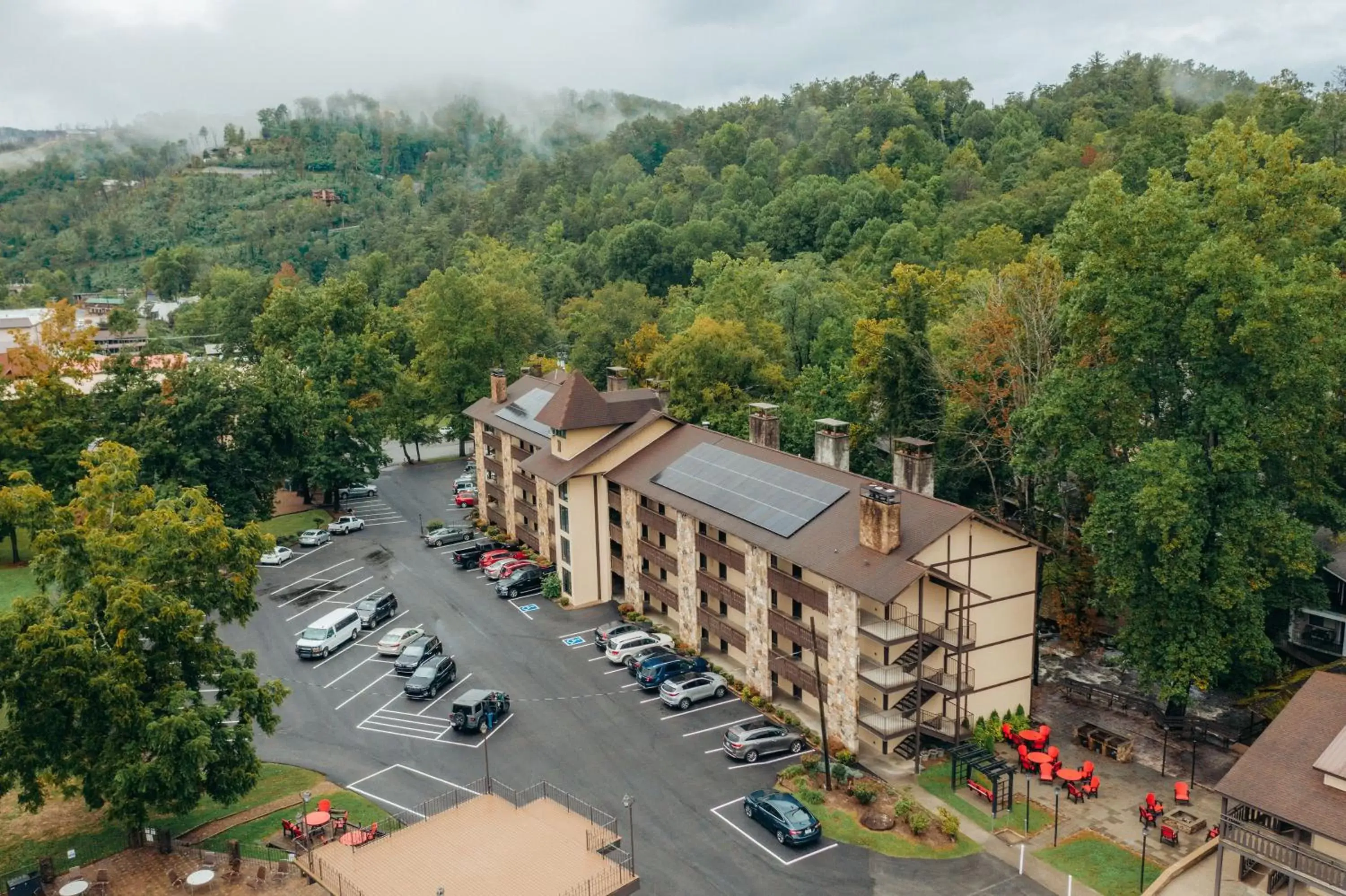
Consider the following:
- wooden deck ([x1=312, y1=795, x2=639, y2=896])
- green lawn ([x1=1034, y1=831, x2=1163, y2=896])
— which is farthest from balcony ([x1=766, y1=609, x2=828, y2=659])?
wooden deck ([x1=312, y1=795, x2=639, y2=896])

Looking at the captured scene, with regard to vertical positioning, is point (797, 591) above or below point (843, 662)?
above

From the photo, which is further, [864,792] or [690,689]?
[690,689]

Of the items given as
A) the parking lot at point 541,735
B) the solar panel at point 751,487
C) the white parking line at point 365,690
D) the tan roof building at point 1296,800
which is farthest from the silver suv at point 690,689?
the tan roof building at point 1296,800

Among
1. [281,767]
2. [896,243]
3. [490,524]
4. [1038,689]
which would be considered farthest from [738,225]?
[281,767]

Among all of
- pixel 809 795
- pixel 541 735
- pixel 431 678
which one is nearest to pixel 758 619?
pixel 809 795

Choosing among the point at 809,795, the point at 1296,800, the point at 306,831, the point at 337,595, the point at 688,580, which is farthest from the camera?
the point at 337,595

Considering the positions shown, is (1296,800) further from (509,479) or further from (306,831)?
(509,479)

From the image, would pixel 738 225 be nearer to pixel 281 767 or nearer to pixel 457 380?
pixel 457 380
